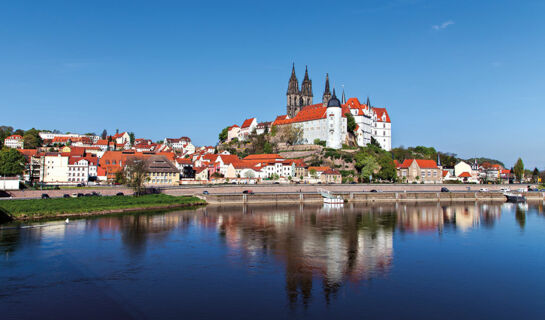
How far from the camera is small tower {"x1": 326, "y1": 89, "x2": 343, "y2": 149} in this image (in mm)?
91562

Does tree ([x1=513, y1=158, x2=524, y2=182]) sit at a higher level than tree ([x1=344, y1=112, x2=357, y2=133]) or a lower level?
lower

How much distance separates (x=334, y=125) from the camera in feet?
301

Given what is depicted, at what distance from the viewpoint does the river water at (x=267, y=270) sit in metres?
15.9

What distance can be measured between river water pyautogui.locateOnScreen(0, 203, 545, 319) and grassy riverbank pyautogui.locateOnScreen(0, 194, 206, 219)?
10.8ft

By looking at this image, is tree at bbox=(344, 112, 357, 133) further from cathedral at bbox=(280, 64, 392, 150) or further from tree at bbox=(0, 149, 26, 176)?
tree at bbox=(0, 149, 26, 176)

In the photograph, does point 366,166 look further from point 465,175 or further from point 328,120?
point 465,175

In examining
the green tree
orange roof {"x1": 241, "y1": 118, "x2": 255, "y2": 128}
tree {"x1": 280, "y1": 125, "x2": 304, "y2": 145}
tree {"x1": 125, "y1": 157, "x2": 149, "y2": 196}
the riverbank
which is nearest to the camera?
tree {"x1": 125, "y1": 157, "x2": 149, "y2": 196}

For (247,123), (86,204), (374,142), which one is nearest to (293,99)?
(247,123)

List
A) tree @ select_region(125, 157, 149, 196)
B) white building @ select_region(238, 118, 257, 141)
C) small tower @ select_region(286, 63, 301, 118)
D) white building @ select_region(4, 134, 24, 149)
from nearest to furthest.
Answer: tree @ select_region(125, 157, 149, 196)
white building @ select_region(4, 134, 24, 149)
white building @ select_region(238, 118, 257, 141)
small tower @ select_region(286, 63, 301, 118)

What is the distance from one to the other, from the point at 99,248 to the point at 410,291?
17.4 m

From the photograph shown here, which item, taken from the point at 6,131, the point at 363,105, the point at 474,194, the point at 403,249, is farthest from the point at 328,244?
the point at 6,131

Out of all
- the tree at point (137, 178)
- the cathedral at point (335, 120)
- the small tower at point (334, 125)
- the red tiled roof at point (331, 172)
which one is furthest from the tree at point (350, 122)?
the tree at point (137, 178)

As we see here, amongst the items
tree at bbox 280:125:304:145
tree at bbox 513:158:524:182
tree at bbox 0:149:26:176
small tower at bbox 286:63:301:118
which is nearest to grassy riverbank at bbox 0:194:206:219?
tree at bbox 0:149:26:176

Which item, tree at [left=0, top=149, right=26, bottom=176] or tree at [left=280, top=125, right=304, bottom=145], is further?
tree at [left=280, top=125, right=304, bottom=145]
